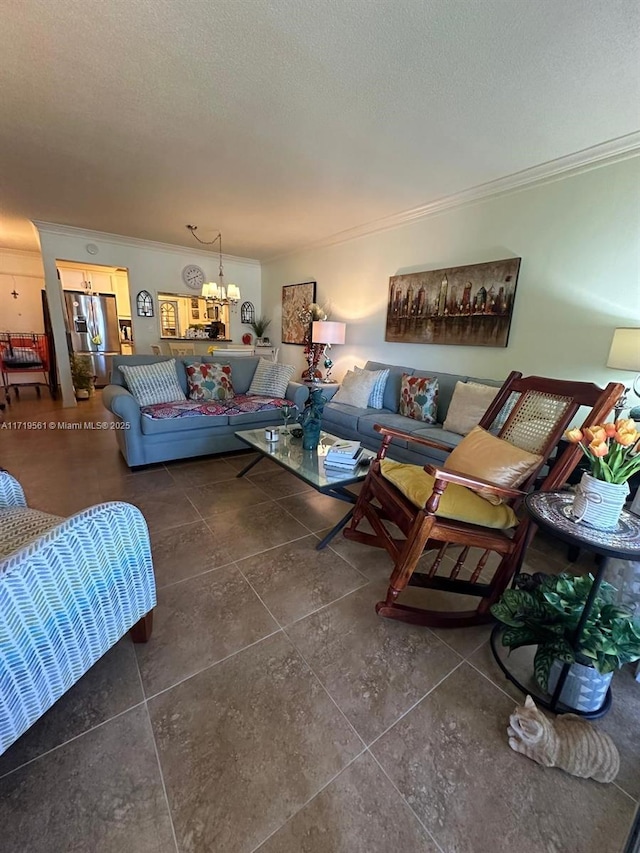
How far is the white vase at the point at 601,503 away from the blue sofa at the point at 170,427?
2664mm

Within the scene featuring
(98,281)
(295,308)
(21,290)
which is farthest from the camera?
(98,281)

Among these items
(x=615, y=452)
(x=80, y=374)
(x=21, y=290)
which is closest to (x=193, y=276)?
(x=80, y=374)

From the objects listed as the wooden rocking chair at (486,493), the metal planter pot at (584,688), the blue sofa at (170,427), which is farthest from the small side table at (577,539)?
the blue sofa at (170,427)

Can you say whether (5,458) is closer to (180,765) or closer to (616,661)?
(180,765)

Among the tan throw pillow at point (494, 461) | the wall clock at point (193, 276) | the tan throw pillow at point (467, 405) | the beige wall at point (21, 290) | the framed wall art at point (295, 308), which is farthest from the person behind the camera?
the beige wall at point (21, 290)

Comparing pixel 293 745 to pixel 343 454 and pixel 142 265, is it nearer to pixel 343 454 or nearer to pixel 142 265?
pixel 343 454

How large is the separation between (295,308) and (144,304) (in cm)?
240

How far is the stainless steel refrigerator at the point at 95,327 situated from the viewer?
6.29 metres

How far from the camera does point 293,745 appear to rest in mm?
1056

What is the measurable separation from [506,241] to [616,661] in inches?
119

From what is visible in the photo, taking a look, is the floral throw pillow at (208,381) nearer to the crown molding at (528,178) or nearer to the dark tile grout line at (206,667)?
the crown molding at (528,178)

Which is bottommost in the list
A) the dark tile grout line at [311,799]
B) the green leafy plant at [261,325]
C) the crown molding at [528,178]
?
the dark tile grout line at [311,799]

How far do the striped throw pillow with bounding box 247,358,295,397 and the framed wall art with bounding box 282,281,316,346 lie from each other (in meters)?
1.56

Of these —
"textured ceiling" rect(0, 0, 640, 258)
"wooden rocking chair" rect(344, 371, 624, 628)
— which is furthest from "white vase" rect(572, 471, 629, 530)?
"textured ceiling" rect(0, 0, 640, 258)
